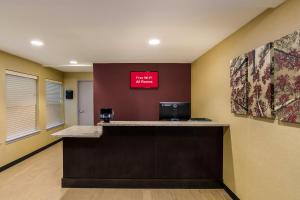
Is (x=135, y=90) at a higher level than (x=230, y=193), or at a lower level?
higher

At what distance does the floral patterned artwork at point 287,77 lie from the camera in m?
1.60

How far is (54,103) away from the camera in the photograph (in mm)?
6109

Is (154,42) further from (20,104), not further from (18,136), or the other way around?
(18,136)

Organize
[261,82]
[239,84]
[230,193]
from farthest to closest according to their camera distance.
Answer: [230,193] → [239,84] → [261,82]

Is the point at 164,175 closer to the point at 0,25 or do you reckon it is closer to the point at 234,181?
the point at 234,181

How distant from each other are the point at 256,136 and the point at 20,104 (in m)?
4.75

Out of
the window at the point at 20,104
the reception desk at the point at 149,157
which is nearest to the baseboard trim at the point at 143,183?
the reception desk at the point at 149,157

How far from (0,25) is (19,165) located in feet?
9.88

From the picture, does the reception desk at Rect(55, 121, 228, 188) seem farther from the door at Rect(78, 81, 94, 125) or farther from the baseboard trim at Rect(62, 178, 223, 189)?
the door at Rect(78, 81, 94, 125)

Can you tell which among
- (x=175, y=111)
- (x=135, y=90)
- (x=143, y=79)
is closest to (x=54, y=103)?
(x=135, y=90)

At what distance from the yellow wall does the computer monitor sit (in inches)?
18.1

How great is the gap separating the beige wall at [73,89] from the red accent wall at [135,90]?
76.0 inches

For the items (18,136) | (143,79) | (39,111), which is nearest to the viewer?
(18,136)

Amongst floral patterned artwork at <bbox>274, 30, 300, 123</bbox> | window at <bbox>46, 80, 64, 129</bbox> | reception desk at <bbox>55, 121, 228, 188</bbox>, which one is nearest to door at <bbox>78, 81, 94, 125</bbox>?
window at <bbox>46, 80, 64, 129</bbox>
